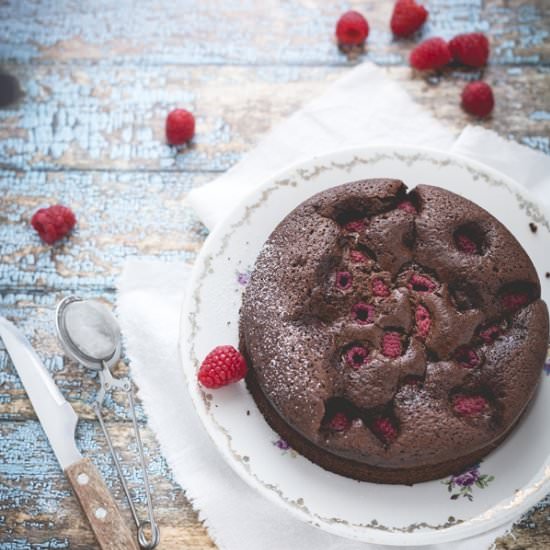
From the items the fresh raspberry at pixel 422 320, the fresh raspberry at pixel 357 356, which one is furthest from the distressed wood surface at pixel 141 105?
the fresh raspberry at pixel 422 320

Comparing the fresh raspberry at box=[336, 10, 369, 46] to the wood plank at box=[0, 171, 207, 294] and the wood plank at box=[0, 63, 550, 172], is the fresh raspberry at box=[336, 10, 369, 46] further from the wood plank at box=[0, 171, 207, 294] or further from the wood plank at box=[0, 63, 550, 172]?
the wood plank at box=[0, 171, 207, 294]

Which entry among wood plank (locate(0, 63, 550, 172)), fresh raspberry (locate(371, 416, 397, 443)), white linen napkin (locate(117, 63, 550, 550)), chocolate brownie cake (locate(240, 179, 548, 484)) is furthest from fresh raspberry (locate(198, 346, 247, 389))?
wood plank (locate(0, 63, 550, 172))

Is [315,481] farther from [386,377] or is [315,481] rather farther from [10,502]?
[10,502]

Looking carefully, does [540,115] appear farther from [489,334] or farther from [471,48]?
[489,334]

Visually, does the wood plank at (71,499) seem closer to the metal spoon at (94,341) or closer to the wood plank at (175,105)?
the metal spoon at (94,341)

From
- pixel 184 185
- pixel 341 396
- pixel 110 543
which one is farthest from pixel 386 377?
pixel 184 185
